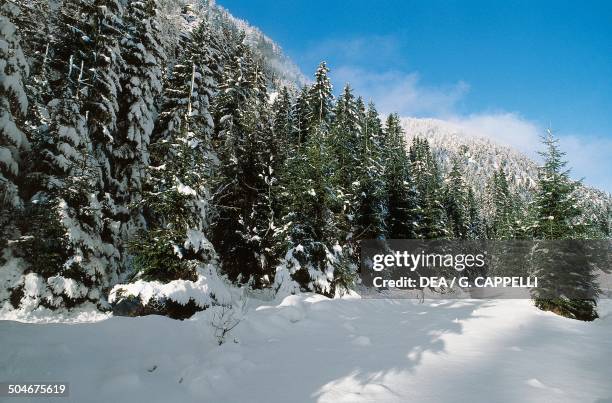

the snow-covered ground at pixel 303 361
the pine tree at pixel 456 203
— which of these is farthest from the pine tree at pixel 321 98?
the snow-covered ground at pixel 303 361

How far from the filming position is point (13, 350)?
17.7 ft

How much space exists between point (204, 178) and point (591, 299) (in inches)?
815

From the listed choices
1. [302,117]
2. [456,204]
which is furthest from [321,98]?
[456,204]

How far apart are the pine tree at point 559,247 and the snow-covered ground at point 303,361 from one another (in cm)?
1109

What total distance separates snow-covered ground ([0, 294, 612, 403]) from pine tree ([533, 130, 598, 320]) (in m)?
11.1

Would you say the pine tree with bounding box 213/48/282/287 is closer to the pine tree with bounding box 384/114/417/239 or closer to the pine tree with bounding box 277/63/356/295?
the pine tree with bounding box 277/63/356/295

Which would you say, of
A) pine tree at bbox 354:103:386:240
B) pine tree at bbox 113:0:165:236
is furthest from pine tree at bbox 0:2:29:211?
pine tree at bbox 354:103:386:240

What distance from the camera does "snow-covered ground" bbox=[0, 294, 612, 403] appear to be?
5082 mm

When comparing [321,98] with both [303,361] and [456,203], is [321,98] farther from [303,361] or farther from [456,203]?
[303,361]

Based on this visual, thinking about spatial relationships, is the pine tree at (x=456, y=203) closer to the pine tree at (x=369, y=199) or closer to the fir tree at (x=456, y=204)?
the fir tree at (x=456, y=204)

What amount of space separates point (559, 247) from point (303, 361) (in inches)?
754

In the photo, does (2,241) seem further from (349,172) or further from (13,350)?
(349,172)

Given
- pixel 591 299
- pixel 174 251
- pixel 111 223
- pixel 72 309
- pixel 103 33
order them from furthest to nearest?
pixel 591 299, pixel 103 33, pixel 111 223, pixel 72 309, pixel 174 251

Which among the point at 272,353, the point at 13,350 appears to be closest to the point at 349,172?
the point at 272,353
